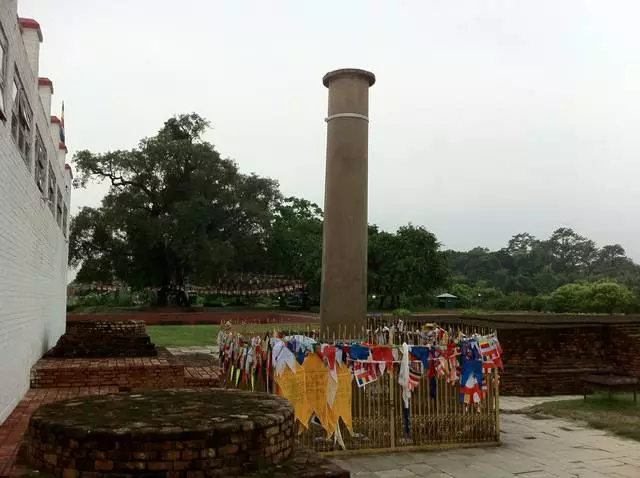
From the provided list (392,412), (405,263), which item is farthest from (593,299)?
(392,412)

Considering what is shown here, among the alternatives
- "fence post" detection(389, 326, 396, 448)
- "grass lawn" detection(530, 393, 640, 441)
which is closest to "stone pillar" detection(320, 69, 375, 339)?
"fence post" detection(389, 326, 396, 448)

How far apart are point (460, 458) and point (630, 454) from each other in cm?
192

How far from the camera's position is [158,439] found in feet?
11.0

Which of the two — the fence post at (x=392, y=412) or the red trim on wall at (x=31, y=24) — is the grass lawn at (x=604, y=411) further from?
the red trim on wall at (x=31, y=24)

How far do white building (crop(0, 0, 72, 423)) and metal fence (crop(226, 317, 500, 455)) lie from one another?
307 cm

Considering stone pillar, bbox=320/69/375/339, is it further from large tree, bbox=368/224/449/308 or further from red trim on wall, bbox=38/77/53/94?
large tree, bbox=368/224/449/308

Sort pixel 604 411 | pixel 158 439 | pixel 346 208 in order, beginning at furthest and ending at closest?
pixel 604 411 < pixel 346 208 < pixel 158 439

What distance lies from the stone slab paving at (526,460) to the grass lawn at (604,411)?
0.99 ft

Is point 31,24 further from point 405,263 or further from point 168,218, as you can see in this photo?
point 405,263

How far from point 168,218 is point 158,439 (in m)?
33.4

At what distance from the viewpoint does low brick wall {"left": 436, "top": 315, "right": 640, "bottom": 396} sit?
10.9m

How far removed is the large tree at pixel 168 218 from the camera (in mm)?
35219

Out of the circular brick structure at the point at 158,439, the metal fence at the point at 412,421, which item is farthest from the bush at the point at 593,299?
the circular brick structure at the point at 158,439

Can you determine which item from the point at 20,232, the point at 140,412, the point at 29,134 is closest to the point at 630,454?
the point at 140,412
